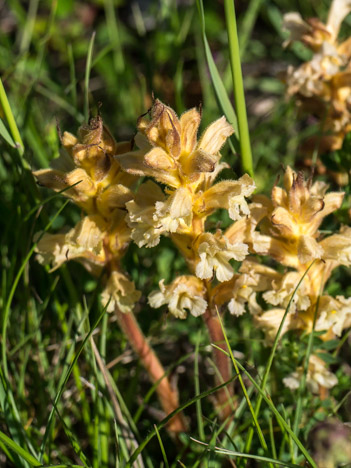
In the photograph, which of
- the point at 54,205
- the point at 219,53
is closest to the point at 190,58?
the point at 219,53

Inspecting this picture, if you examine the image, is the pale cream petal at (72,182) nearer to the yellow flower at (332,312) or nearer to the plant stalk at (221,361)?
the plant stalk at (221,361)

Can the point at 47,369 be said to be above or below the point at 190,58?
below

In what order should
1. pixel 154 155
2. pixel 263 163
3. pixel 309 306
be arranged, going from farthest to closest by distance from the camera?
pixel 263 163, pixel 309 306, pixel 154 155

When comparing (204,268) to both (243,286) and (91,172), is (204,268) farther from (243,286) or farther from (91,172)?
(91,172)

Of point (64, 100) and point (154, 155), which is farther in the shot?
point (64, 100)

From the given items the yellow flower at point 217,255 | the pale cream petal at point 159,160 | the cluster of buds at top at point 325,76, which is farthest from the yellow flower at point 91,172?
the cluster of buds at top at point 325,76

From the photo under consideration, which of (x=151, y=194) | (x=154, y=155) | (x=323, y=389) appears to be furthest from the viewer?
(x=323, y=389)

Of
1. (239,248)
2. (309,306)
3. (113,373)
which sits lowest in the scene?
(113,373)

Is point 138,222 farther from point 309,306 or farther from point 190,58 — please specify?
point 190,58
